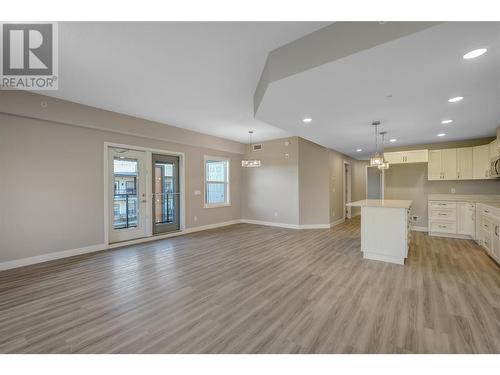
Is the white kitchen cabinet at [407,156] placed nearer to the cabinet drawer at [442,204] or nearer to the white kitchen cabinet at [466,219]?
the cabinet drawer at [442,204]

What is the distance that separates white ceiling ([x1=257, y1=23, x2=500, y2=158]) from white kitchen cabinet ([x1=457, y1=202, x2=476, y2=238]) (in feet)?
5.75

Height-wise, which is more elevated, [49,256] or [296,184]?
[296,184]

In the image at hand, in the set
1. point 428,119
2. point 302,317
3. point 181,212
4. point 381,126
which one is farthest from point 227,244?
point 428,119

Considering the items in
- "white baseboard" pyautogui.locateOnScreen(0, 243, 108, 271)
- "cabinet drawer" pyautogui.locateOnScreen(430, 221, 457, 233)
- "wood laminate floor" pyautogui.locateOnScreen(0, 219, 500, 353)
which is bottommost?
"wood laminate floor" pyautogui.locateOnScreen(0, 219, 500, 353)

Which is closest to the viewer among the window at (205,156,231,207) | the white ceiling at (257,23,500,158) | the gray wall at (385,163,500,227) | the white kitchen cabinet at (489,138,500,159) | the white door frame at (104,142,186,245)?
the white ceiling at (257,23,500,158)

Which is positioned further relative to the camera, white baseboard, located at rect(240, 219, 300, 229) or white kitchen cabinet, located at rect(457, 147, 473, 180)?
white baseboard, located at rect(240, 219, 300, 229)

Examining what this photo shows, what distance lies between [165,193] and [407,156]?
6786 millimetres

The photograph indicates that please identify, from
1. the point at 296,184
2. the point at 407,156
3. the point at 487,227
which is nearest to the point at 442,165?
the point at 407,156

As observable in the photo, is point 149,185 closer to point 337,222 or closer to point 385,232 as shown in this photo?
point 385,232

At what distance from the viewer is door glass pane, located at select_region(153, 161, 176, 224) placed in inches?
229

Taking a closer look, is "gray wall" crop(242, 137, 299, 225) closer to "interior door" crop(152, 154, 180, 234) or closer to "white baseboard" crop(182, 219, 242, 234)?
"white baseboard" crop(182, 219, 242, 234)

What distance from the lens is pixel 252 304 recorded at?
2473mm

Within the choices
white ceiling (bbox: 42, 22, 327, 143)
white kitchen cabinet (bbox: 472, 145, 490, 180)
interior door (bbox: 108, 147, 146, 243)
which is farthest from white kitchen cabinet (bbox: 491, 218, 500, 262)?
interior door (bbox: 108, 147, 146, 243)
